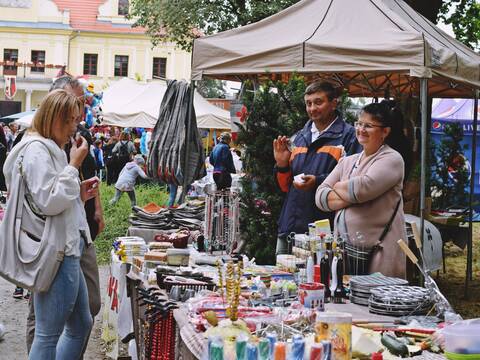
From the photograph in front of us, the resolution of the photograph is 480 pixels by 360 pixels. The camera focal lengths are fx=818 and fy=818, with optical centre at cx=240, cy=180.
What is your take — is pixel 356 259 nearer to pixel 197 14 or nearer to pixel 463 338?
pixel 463 338

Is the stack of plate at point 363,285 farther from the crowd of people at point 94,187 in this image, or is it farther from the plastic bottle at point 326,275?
the crowd of people at point 94,187

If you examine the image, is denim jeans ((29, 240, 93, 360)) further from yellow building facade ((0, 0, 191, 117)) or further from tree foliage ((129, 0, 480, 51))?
yellow building facade ((0, 0, 191, 117))

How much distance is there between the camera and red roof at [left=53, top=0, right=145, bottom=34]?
192 feet

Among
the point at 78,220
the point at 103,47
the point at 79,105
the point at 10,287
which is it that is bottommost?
the point at 10,287

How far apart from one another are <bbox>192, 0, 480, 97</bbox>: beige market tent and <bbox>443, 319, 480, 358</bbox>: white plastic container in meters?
4.18

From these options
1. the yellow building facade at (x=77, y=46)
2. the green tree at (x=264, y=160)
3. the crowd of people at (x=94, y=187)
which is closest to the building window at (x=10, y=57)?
the yellow building facade at (x=77, y=46)

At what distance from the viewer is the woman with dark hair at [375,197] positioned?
447 cm

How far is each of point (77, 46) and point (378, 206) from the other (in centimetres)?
5600

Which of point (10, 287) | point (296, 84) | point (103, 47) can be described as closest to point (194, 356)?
point (296, 84)

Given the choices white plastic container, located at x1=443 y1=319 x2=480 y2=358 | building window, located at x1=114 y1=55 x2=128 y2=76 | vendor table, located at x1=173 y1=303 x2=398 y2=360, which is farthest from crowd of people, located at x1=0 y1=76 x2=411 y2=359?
building window, located at x1=114 y1=55 x2=128 y2=76

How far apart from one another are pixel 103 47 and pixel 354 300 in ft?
185

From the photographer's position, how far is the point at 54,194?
3.75m

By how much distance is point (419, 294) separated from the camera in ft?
12.2

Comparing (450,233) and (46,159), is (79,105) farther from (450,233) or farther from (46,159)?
(450,233)
